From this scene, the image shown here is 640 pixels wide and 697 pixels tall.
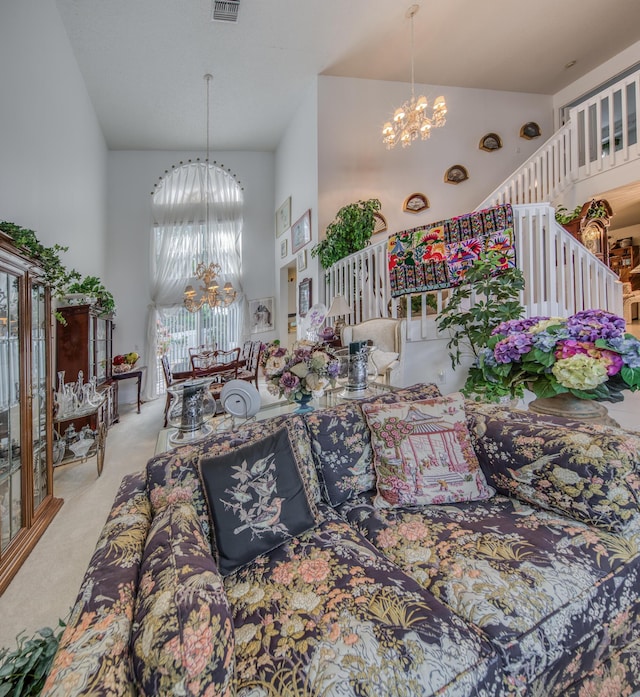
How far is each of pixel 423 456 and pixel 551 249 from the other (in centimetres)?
292

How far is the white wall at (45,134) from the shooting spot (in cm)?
247

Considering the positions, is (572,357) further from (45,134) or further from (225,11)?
(225,11)

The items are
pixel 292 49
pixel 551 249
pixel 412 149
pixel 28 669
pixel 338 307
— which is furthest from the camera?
pixel 412 149

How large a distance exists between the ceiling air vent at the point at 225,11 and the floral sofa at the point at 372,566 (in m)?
4.32

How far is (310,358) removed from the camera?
69.2 inches

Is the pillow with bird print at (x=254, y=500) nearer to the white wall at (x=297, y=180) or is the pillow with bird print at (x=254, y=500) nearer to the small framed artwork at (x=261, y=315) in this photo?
the white wall at (x=297, y=180)

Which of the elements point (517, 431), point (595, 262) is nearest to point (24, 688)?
point (517, 431)

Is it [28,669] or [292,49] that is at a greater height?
[292,49]

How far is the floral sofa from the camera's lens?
2.17 ft

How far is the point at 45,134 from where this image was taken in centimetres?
311

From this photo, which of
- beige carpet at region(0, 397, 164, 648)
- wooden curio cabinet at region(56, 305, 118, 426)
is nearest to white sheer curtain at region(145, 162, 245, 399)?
wooden curio cabinet at region(56, 305, 118, 426)

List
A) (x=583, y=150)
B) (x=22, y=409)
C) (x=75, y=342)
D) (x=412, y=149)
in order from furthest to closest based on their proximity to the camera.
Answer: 1. (x=412, y=149)
2. (x=583, y=150)
3. (x=75, y=342)
4. (x=22, y=409)

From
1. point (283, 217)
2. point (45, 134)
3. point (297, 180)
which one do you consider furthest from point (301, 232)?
point (45, 134)

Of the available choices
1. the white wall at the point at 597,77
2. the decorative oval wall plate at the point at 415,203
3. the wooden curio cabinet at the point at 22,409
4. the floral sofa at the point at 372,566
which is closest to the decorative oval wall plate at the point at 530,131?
the white wall at the point at 597,77
